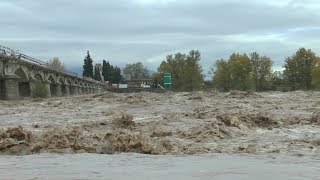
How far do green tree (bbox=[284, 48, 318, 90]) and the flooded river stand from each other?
90.8m

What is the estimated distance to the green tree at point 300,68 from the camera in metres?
101

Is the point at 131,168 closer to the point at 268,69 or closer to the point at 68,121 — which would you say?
the point at 68,121

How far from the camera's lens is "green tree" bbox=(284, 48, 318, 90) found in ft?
330

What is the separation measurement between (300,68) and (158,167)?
9382cm

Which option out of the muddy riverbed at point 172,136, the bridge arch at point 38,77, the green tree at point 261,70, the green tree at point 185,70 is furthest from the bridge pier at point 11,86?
the green tree at point 261,70

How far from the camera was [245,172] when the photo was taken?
1034 cm

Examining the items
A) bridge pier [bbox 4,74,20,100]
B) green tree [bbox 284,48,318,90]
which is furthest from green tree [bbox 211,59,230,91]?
bridge pier [bbox 4,74,20,100]

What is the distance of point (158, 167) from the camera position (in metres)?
11.3

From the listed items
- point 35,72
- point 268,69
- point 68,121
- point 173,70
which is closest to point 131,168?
point 68,121

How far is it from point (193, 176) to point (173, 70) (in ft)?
380

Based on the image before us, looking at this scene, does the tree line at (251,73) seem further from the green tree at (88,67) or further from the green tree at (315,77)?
the green tree at (88,67)

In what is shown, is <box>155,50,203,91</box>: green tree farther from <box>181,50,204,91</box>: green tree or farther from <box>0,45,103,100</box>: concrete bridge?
<box>0,45,103,100</box>: concrete bridge

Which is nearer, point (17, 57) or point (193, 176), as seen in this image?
point (193, 176)

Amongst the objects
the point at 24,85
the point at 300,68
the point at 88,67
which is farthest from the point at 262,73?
the point at 88,67
